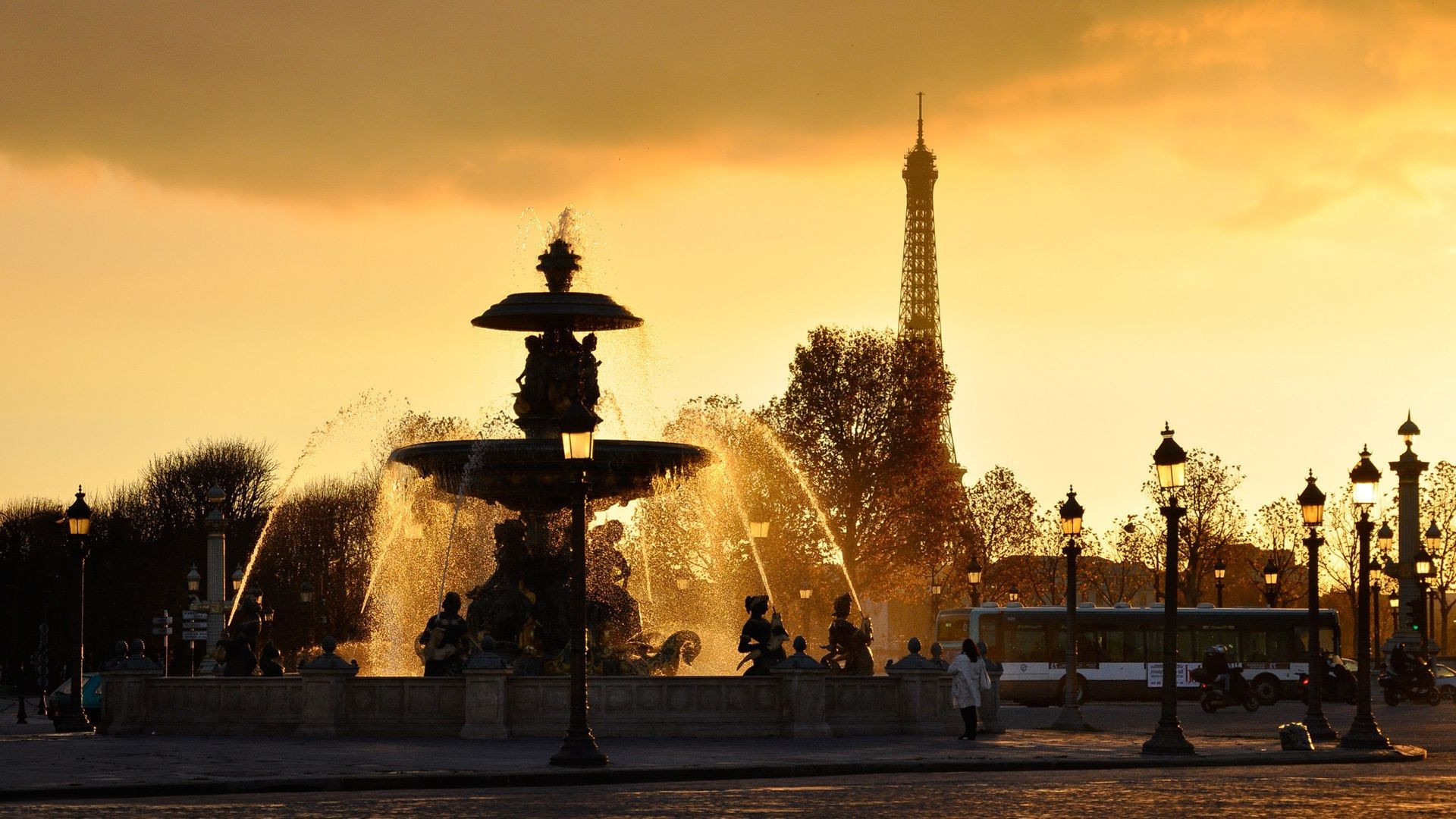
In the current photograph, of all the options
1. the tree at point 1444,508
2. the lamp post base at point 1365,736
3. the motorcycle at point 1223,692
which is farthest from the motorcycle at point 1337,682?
the tree at point 1444,508

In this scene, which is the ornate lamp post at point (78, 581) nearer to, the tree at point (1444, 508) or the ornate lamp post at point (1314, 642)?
the ornate lamp post at point (1314, 642)

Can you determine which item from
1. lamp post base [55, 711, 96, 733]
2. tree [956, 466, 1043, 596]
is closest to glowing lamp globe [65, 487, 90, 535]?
lamp post base [55, 711, 96, 733]

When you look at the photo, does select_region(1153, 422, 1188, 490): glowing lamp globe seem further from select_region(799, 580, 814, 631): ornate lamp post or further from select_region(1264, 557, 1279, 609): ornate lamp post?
select_region(799, 580, 814, 631): ornate lamp post

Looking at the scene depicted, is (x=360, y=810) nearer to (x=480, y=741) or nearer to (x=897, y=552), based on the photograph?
(x=480, y=741)

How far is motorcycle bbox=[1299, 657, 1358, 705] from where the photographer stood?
47312mm

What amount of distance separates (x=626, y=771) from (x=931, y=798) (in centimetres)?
365

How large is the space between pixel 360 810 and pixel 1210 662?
30416mm

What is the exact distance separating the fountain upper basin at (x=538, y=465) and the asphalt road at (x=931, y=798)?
968 cm

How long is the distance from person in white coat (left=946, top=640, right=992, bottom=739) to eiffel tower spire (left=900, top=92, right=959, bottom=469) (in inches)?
3834

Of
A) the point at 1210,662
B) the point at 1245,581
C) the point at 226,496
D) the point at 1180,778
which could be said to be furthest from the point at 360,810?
the point at 1245,581

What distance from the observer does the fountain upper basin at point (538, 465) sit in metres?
30.2

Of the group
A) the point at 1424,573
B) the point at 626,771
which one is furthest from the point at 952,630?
the point at 626,771

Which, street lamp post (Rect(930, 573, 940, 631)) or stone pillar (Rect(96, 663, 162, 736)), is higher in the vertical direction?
street lamp post (Rect(930, 573, 940, 631))

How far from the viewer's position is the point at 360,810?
1683 centimetres
